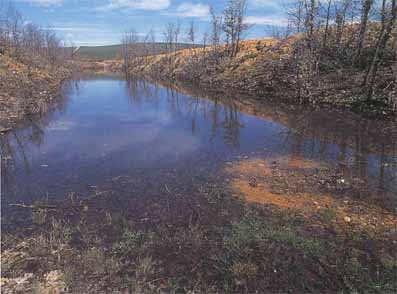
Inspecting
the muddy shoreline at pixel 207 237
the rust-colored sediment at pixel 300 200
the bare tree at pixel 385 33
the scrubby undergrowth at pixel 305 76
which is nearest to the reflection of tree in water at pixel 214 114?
the rust-colored sediment at pixel 300 200

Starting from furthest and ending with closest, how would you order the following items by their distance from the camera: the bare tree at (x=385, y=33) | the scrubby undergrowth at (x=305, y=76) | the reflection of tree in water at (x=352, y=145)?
the scrubby undergrowth at (x=305, y=76) → the bare tree at (x=385, y=33) → the reflection of tree in water at (x=352, y=145)

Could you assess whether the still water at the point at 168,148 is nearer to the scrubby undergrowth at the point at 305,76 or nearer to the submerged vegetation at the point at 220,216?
the submerged vegetation at the point at 220,216

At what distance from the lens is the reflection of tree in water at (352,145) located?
7707 mm

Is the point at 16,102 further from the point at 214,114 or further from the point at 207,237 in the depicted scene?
the point at 207,237

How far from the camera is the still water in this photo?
7.52 metres

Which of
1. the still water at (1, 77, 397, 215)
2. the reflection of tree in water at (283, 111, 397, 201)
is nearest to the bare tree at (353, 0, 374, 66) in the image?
the still water at (1, 77, 397, 215)

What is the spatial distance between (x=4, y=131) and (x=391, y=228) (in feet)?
49.8

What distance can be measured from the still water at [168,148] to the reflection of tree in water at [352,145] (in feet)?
0.10

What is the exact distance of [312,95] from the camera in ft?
63.8

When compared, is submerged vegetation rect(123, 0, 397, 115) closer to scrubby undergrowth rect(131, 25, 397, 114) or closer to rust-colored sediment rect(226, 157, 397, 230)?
scrubby undergrowth rect(131, 25, 397, 114)

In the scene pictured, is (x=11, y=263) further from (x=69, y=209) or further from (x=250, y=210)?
(x=250, y=210)

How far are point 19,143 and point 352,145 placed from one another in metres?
13.9

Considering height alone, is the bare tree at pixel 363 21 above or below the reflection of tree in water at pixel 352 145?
above

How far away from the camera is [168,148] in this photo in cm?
1079
